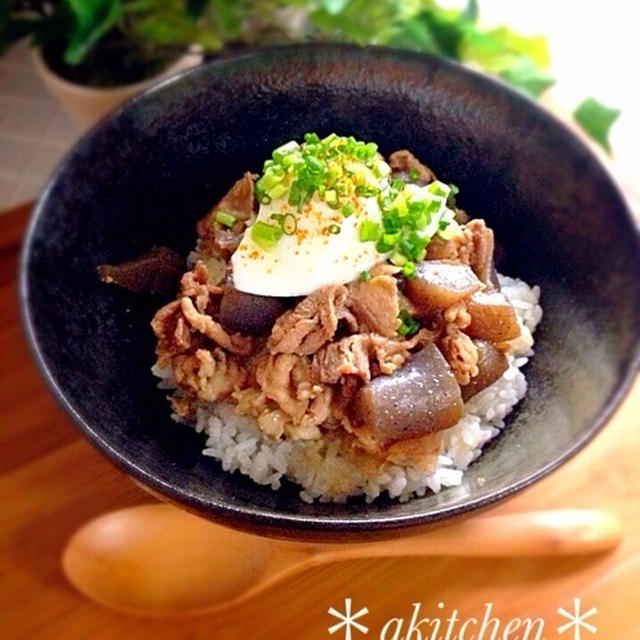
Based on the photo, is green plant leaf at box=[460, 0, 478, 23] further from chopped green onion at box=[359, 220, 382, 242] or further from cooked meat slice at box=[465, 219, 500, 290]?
chopped green onion at box=[359, 220, 382, 242]

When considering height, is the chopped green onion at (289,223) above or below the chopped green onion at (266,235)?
above

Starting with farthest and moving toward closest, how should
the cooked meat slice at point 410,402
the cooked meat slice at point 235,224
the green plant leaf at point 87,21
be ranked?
the green plant leaf at point 87,21, the cooked meat slice at point 235,224, the cooked meat slice at point 410,402

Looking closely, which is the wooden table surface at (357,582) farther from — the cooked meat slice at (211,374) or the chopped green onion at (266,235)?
the chopped green onion at (266,235)

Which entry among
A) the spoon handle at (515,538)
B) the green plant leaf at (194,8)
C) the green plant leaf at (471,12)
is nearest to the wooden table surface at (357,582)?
the spoon handle at (515,538)

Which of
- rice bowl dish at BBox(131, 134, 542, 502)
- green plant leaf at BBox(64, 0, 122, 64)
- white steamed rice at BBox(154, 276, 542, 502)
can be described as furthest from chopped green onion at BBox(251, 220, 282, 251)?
green plant leaf at BBox(64, 0, 122, 64)

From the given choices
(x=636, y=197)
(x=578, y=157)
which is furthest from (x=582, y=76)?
(x=578, y=157)
